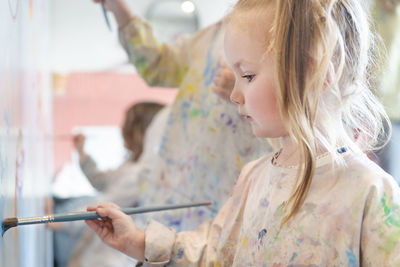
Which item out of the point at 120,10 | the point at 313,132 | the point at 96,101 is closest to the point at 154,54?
the point at 120,10

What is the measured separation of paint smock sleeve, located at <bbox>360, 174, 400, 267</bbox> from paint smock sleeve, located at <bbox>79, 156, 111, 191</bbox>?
176cm

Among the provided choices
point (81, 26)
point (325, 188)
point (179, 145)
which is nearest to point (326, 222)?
point (325, 188)

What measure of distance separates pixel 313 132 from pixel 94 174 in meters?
1.85

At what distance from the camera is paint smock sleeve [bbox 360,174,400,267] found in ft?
1.49

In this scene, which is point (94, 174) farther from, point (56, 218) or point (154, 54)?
point (56, 218)

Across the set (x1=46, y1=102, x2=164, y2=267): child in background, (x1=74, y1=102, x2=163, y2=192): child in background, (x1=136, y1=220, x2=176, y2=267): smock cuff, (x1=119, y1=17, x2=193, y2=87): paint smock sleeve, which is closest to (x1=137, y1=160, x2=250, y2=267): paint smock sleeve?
(x1=136, y1=220, x2=176, y2=267): smock cuff

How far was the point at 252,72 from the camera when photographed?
54cm

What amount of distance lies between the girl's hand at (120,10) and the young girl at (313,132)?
44 cm

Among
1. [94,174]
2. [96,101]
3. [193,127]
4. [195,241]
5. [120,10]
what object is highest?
[120,10]

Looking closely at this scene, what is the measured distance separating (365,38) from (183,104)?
0.49 metres

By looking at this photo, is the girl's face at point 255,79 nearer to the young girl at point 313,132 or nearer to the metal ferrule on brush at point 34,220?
the young girl at point 313,132

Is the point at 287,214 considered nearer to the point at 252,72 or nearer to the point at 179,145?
the point at 252,72

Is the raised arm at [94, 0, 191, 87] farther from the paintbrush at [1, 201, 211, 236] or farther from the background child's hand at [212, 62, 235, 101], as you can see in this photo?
the paintbrush at [1, 201, 211, 236]

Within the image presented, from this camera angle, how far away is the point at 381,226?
18.4 inches
